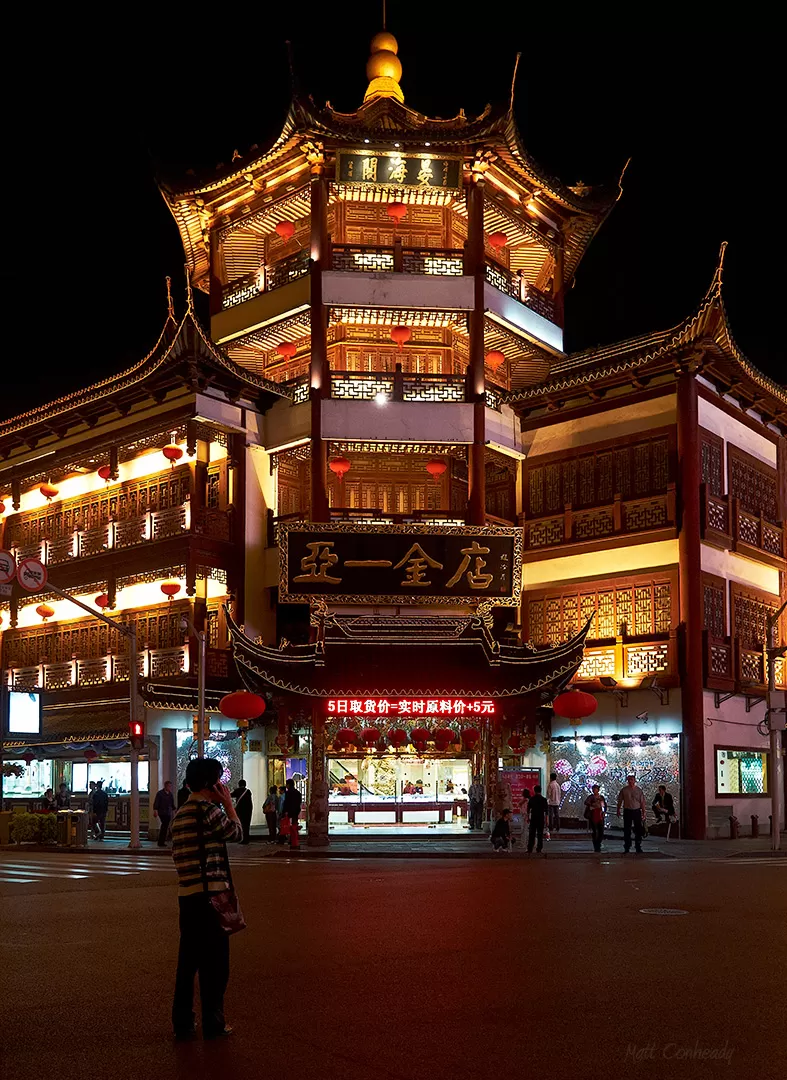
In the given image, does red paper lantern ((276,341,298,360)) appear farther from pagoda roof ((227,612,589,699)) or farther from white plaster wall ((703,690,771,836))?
white plaster wall ((703,690,771,836))

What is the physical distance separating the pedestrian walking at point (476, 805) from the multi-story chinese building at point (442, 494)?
1174 mm

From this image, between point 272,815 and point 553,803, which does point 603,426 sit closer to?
point 553,803

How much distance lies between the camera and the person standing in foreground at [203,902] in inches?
319

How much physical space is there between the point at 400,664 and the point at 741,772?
10865mm

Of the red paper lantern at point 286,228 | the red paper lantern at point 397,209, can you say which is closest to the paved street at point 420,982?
the red paper lantern at point 397,209

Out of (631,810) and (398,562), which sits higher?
(398,562)

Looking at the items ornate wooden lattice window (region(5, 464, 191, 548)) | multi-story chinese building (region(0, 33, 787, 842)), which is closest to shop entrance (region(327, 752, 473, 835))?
multi-story chinese building (region(0, 33, 787, 842))

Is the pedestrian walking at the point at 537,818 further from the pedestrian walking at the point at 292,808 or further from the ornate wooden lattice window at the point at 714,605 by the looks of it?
the ornate wooden lattice window at the point at 714,605

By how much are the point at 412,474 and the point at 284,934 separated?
26.0m

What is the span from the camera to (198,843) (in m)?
8.33

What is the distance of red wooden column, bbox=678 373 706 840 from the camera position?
3272 cm

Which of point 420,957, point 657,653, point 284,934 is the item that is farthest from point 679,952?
point 657,653

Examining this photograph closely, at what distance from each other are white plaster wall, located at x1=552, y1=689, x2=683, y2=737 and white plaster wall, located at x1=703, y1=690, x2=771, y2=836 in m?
0.88

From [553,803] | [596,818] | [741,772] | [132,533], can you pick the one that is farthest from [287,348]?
[741,772]
